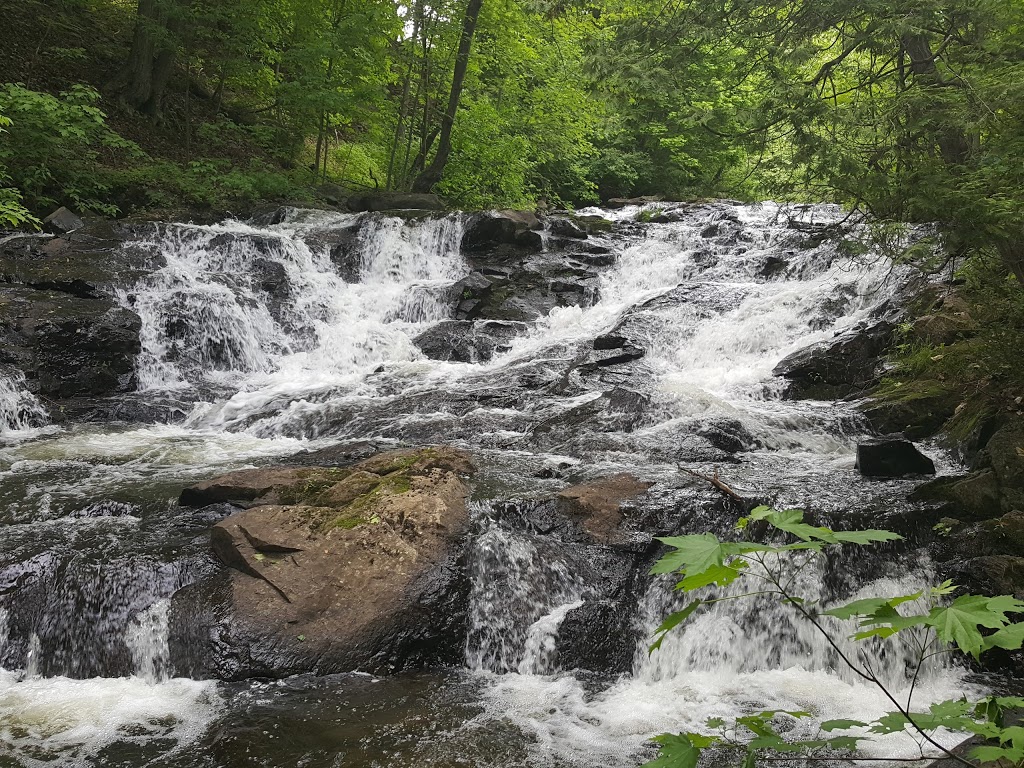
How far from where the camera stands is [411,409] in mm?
9273

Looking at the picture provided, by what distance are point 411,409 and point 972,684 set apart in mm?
6613

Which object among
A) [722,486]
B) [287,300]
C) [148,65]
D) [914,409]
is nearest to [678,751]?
[722,486]

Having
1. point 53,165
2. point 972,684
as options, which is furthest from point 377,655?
point 53,165

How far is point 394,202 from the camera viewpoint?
661 inches

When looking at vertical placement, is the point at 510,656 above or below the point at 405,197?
below

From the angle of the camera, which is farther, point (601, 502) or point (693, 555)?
point (601, 502)

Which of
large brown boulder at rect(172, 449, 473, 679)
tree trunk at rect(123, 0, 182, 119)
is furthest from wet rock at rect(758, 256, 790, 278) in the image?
tree trunk at rect(123, 0, 182, 119)

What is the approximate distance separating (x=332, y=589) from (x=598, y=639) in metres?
1.83

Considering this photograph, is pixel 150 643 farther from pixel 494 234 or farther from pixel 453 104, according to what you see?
pixel 453 104

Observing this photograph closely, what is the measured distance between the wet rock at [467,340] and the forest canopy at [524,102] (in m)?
3.85

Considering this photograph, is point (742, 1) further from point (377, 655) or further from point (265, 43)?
point (265, 43)

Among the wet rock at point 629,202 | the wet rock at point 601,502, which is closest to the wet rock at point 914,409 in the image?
the wet rock at point 601,502

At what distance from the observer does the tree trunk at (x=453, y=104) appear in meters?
16.5

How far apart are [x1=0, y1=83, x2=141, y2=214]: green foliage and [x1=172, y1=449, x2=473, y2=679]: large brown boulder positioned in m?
9.55
